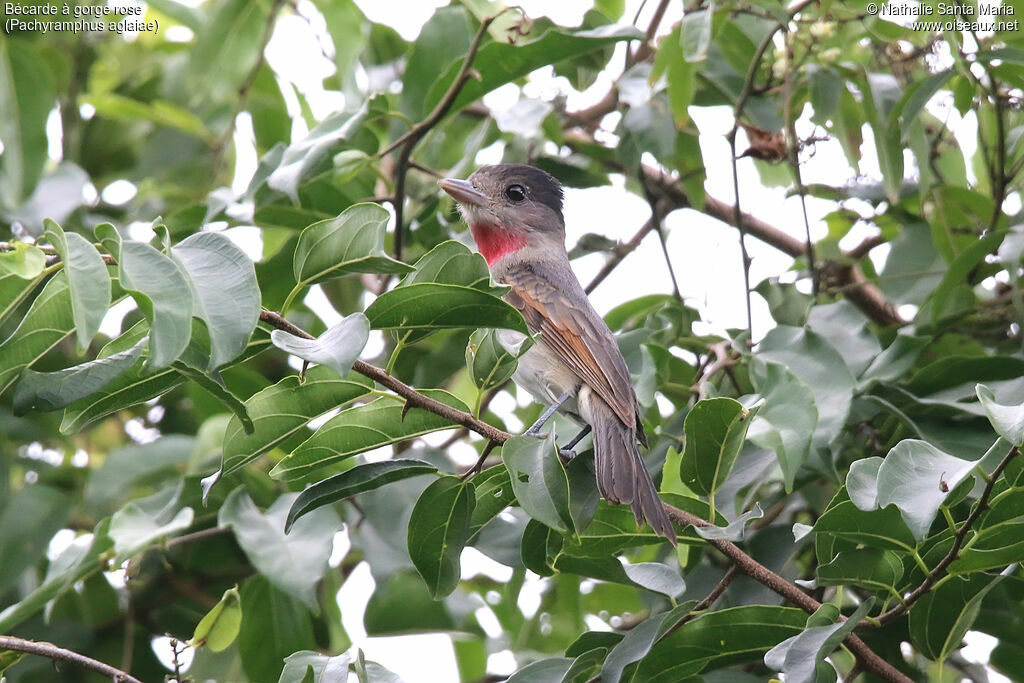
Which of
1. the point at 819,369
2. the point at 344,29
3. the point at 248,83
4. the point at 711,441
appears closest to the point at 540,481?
the point at 711,441

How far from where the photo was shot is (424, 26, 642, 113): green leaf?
3.62m

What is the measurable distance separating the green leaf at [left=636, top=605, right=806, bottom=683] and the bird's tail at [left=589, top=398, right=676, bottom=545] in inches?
9.0

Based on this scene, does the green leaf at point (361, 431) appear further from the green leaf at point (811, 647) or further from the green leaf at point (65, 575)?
the green leaf at point (811, 647)

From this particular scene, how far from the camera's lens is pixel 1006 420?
6.84 feet

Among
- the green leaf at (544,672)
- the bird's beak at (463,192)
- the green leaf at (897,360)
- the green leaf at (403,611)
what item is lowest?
the green leaf at (403,611)

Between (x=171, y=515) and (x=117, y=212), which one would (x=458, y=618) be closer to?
(x=171, y=515)

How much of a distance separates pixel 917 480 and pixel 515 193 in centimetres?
301

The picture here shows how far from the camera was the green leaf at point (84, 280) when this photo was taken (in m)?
1.89

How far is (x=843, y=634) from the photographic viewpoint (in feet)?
7.54

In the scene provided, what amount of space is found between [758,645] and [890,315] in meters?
2.43

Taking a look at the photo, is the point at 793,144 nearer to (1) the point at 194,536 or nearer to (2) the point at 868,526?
(2) the point at 868,526

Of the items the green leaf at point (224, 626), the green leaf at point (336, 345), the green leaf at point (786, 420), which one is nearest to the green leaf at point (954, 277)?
the green leaf at point (786, 420)

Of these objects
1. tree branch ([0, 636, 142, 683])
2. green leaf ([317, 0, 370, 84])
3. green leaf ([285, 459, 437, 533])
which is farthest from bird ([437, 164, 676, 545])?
tree branch ([0, 636, 142, 683])

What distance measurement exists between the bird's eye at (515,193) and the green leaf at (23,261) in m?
2.92
